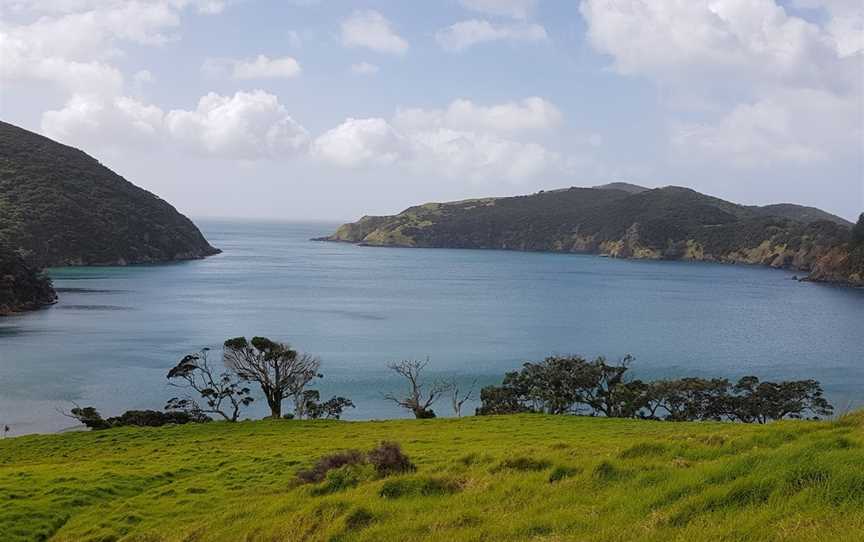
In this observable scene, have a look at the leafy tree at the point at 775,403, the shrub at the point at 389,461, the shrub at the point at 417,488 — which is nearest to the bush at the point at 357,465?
the shrub at the point at 389,461

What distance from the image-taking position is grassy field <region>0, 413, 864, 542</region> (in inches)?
324

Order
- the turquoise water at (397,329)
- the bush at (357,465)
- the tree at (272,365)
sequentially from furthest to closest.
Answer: the turquoise water at (397,329)
the tree at (272,365)
the bush at (357,465)

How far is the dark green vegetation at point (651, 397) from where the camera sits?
152ft

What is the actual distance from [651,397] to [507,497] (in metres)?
39.4

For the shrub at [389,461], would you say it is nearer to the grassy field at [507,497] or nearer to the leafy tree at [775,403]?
the grassy field at [507,497]

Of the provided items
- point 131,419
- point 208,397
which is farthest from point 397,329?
point 131,419

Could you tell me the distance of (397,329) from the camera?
306ft

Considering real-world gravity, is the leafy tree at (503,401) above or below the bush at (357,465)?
below

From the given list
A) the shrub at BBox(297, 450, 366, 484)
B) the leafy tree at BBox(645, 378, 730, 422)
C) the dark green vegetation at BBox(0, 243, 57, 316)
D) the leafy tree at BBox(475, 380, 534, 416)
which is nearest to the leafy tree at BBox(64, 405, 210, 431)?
the leafy tree at BBox(475, 380, 534, 416)

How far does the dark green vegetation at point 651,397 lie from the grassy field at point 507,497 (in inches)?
1023

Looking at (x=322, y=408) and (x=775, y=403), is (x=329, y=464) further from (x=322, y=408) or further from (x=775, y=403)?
(x=775, y=403)

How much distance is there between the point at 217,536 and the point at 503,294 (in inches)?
5148

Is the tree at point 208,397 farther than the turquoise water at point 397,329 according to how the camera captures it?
No

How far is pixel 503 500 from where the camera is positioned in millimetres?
10758
